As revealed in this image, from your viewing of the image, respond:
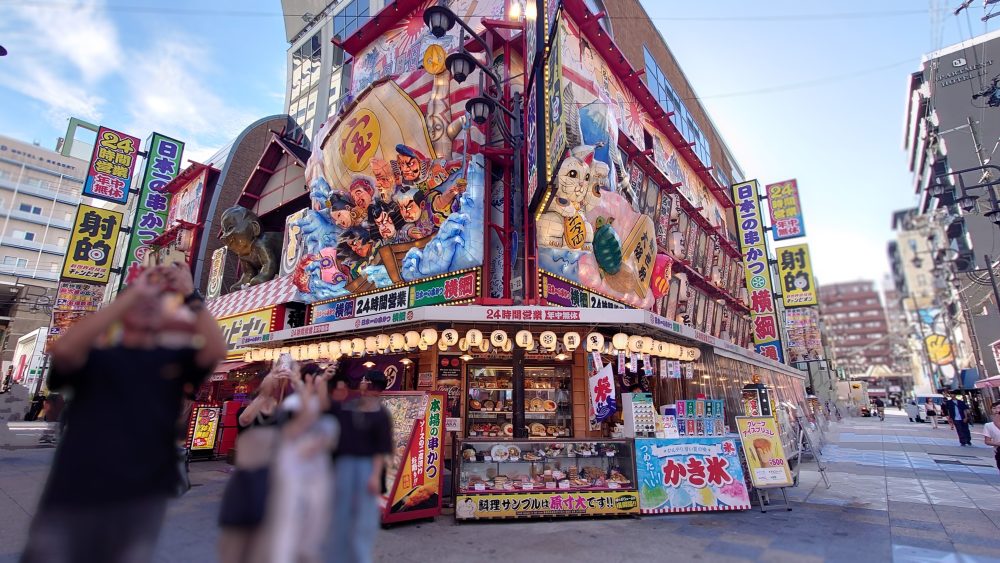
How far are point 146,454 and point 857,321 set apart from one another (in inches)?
5915

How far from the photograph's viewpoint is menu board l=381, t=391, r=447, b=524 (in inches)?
292

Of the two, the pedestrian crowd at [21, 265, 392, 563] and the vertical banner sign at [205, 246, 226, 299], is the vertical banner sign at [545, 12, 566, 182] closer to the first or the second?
the pedestrian crowd at [21, 265, 392, 563]

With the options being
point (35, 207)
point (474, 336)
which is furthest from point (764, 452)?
point (35, 207)

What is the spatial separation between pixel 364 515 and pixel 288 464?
46.1 inches

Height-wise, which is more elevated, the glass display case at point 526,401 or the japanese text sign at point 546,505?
the glass display case at point 526,401

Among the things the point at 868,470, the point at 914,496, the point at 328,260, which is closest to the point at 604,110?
the point at 328,260

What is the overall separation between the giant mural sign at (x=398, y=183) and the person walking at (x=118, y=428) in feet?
30.3

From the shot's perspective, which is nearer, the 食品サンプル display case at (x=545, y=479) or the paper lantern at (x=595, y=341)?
the 食品サンプル display case at (x=545, y=479)

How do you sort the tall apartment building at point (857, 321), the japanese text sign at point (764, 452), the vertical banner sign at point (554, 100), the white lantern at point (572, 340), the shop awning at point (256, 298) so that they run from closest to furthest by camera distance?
the japanese text sign at point (764, 452)
the vertical banner sign at point (554, 100)
the white lantern at point (572, 340)
the shop awning at point (256, 298)
the tall apartment building at point (857, 321)

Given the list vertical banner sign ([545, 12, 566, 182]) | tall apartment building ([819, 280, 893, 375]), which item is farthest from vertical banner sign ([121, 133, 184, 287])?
tall apartment building ([819, 280, 893, 375])

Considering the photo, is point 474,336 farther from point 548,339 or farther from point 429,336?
point 548,339

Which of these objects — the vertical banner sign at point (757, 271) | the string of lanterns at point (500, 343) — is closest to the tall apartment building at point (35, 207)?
the string of lanterns at point (500, 343)

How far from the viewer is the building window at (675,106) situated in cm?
2253

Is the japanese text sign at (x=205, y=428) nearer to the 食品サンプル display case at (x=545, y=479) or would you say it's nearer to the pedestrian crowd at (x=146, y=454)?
the 食品サンプル display case at (x=545, y=479)
